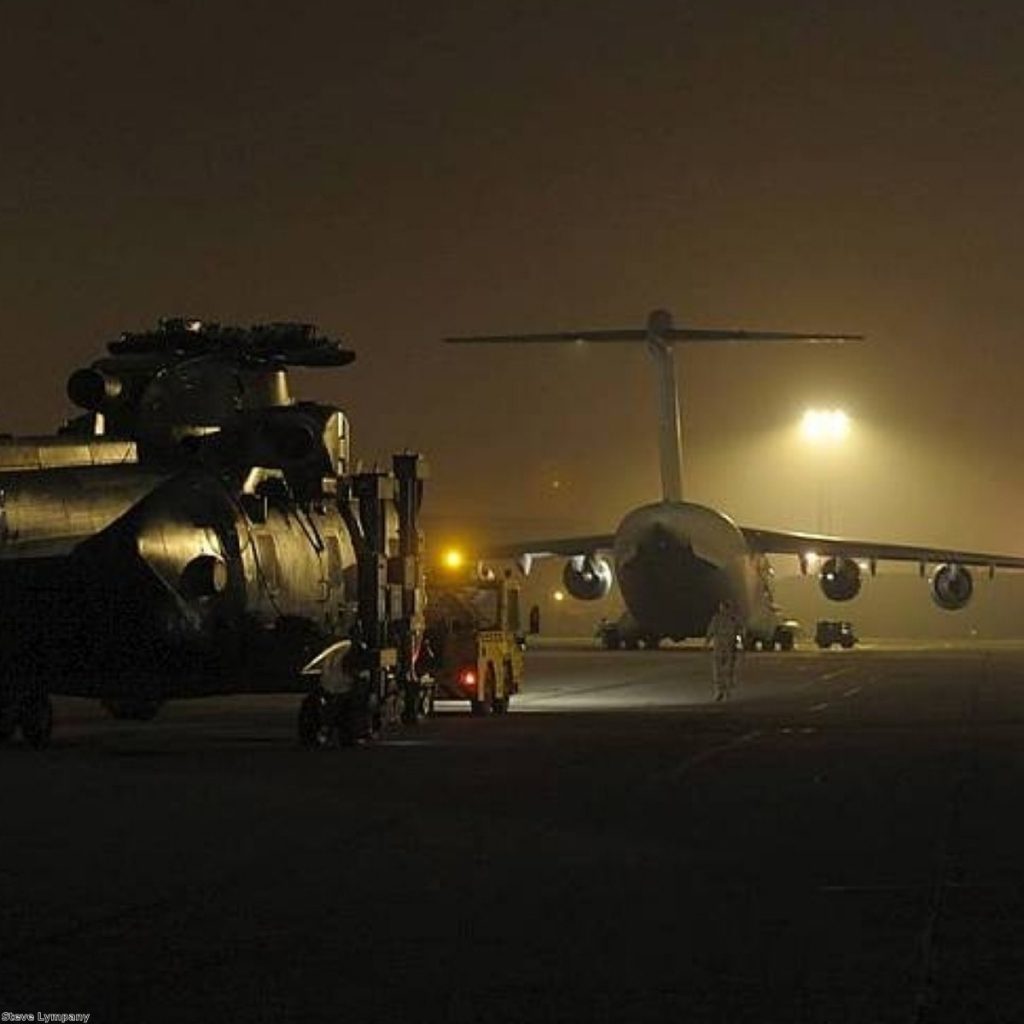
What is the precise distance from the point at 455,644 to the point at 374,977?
26509 millimetres

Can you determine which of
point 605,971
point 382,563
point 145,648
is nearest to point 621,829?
point 605,971

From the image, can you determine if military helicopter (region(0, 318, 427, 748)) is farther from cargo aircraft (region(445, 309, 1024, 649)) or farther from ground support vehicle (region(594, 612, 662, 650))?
ground support vehicle (region(594, 612, 662, 650))

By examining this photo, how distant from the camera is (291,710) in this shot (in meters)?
39.9

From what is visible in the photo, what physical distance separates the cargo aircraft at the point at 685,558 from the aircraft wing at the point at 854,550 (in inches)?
1.4

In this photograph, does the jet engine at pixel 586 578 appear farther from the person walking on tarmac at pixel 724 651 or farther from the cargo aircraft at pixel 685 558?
the person walking on tarmac at pixel 724 651

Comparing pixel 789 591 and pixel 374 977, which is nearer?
pixel 374 977

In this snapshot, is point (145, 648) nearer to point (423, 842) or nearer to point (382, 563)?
point (382, 563)

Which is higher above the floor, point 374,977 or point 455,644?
Result: point 455,644

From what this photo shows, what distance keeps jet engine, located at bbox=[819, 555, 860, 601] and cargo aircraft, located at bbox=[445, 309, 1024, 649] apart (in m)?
0.03

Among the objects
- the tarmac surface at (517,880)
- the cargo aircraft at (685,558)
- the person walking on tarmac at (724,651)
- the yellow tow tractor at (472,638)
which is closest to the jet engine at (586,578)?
the cargo aircraft at (685,558)

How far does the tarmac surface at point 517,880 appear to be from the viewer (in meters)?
10.3

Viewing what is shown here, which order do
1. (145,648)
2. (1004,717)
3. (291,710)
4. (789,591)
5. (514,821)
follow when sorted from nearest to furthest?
(514,821)
(145,648)
(1004,717)
(291,710)
(789,591)

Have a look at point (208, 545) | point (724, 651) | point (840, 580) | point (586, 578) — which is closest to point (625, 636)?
point (586, 578)

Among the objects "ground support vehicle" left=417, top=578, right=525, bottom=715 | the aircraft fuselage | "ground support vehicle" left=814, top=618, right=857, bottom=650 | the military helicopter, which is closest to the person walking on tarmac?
"ground support vehicle" left=417, top=578, right=525, bottom=715
